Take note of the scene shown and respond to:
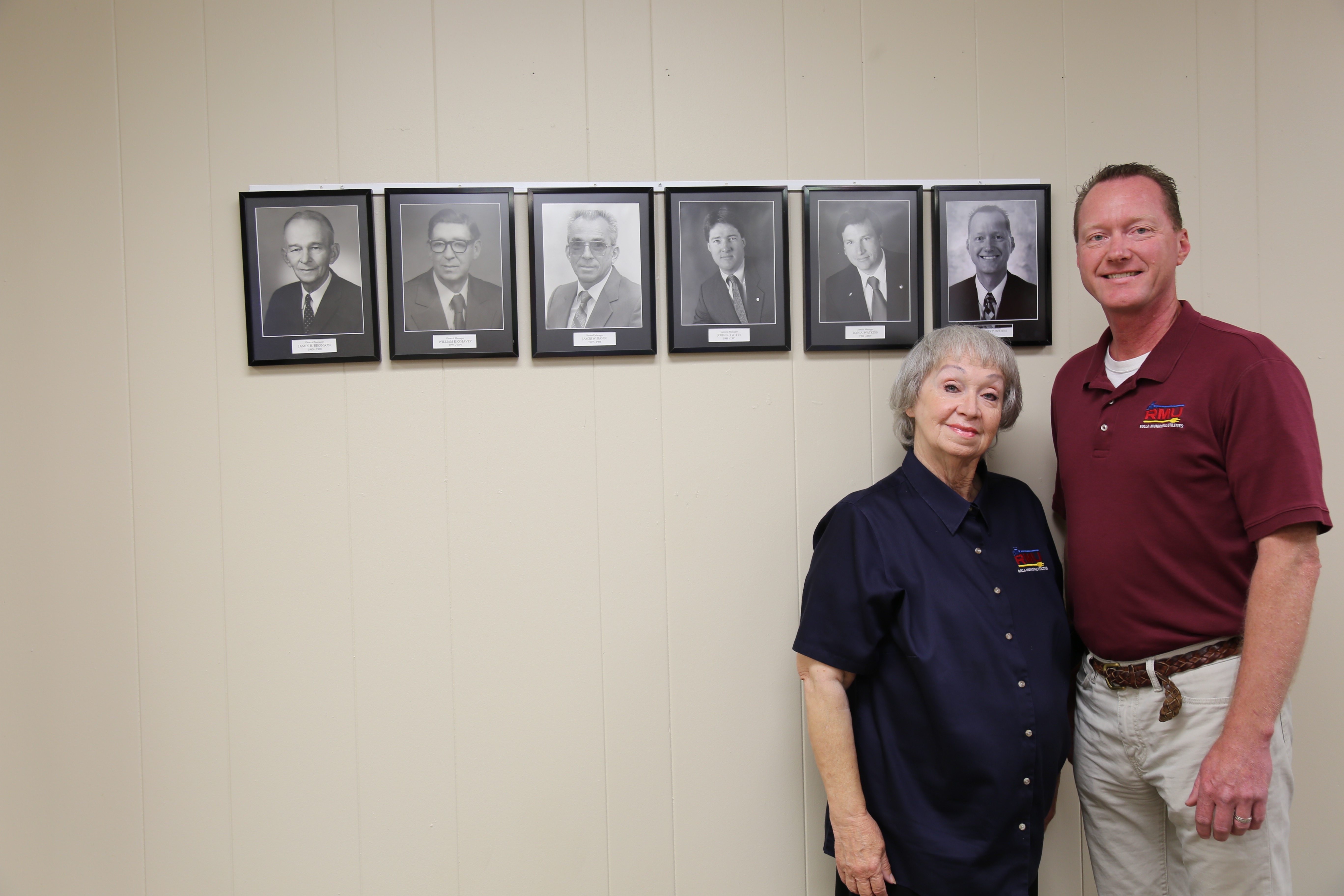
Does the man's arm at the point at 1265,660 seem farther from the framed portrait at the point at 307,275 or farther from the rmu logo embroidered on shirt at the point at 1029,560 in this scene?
the framed portrait at the point at 307,275

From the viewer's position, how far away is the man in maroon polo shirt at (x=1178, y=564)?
103cm

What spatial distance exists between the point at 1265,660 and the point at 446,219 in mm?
1672

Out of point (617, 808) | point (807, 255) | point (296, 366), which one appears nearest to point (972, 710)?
point (617, 808)

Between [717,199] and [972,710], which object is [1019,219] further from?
[972,710]

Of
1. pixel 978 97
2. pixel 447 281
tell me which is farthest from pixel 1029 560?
pixel 447 281

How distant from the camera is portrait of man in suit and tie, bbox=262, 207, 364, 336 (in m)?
1.38

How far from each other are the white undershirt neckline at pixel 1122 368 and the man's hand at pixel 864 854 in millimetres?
921

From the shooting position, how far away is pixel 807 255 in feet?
4.71

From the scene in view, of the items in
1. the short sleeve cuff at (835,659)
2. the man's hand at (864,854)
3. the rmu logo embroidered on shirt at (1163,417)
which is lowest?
the man's hand at (864,854)

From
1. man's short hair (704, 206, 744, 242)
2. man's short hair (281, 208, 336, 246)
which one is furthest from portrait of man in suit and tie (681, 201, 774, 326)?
man's short hair (281, 208, 336, 246)

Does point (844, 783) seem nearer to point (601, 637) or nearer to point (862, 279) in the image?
point (601, 637)

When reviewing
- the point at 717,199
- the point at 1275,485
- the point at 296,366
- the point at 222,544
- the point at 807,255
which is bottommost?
the point at 222,544

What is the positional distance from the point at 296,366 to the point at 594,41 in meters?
0.95

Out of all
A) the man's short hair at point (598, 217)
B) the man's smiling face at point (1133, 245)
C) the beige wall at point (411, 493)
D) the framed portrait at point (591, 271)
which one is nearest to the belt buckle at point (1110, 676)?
the beige wall at point (411, 493)
